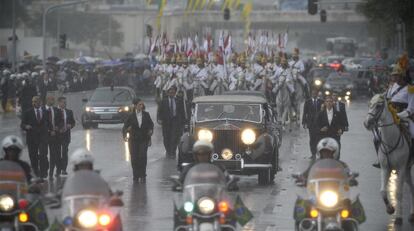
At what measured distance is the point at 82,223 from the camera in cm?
1302

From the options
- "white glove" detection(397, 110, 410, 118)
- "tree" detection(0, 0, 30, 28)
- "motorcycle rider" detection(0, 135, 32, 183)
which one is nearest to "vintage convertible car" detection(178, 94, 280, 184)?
"white glove" detection(397, 110, 410, 118)

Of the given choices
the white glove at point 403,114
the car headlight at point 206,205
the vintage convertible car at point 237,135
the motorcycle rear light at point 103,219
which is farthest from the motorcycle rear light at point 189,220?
the vintage convertible car at point 237,135

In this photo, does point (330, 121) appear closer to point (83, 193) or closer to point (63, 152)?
point (63, 152)

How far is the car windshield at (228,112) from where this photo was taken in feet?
85.3

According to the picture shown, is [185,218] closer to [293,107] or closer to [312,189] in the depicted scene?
[312,189]

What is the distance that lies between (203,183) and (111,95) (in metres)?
33.2

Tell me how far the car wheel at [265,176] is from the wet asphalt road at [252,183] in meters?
0.21

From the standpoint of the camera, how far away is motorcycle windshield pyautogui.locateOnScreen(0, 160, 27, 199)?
47.7ft

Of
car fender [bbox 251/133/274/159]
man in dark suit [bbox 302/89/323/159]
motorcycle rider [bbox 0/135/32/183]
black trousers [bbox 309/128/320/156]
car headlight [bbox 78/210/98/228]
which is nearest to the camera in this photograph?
car headlight [bbox 78/210/98/228]

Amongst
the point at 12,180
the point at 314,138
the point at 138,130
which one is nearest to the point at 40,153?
the point at 138,130

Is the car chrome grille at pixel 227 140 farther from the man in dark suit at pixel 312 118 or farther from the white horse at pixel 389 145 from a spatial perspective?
the white horse at pixel 389 145

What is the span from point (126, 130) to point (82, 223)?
1347 cm

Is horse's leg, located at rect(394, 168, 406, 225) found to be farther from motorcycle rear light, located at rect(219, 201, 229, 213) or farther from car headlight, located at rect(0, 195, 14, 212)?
car headlight, located at rect(0, 195, 14, 212)

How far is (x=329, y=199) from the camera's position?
14289 mm
